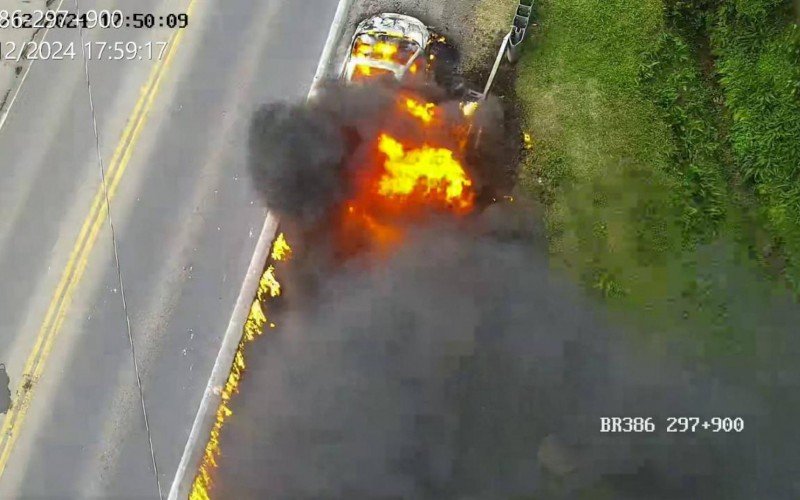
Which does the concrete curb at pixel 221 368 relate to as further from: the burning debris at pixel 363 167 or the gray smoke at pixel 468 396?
the burning debris at pixel 363 167

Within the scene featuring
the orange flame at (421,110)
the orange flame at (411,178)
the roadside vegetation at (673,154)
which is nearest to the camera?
the roadside vegetation at (673,154)

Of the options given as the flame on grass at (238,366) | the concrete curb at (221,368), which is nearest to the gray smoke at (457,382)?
the flame on grass at (238,366)

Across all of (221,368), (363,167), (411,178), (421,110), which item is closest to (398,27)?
(421,110)

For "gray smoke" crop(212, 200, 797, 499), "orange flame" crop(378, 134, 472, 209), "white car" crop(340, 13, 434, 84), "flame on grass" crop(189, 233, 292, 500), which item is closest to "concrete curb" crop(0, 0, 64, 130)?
"flame on grass" crop(189, 233, 292, 500)

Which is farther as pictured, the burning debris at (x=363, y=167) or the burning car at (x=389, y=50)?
the burning car at (x=389, y=50)

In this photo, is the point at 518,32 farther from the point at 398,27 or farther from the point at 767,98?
the point at 767,98

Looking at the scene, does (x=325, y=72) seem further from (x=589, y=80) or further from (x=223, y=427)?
(x=223, y=427)
